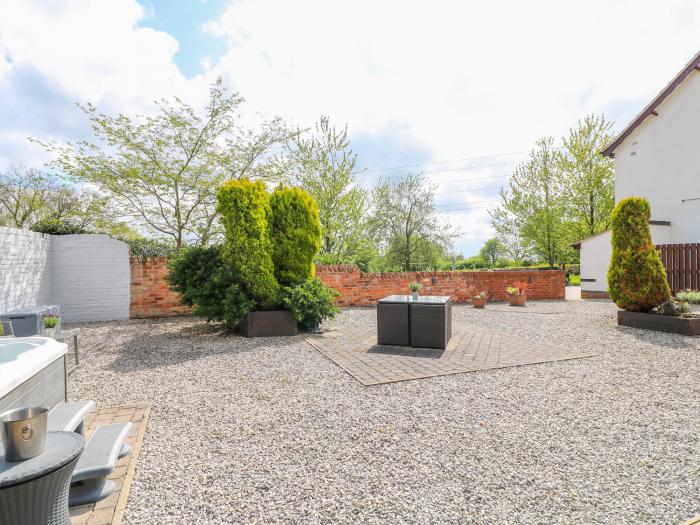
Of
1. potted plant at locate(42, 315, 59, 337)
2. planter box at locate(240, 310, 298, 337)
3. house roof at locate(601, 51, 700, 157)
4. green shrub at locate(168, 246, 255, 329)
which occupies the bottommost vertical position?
planter box at locate(240, 310, 298, 337)

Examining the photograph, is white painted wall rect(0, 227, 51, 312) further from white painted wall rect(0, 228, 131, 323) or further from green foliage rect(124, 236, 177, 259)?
green foliage rect(124, 236, 177, 259)

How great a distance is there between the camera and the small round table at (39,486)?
1.42 meters

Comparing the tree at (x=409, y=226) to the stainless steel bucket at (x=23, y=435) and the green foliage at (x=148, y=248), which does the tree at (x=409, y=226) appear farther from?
the stainless steel bucket at (x=23, y=435)

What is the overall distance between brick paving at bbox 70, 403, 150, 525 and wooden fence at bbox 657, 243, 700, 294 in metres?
13.6

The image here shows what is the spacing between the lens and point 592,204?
58.2 feet

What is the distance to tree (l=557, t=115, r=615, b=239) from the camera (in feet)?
57.6

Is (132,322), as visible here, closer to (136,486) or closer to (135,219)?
(135,219)

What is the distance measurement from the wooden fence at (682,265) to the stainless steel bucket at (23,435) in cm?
1403

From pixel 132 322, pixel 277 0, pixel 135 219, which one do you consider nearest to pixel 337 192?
pixel 135 219

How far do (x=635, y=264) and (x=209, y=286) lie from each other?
854cm

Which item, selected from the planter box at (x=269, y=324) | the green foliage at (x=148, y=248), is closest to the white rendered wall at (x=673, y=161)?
the planter box at (x=269, y=324)

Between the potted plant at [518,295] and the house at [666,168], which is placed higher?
the house at [666,168]

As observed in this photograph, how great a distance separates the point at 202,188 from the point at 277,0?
23.4 ft

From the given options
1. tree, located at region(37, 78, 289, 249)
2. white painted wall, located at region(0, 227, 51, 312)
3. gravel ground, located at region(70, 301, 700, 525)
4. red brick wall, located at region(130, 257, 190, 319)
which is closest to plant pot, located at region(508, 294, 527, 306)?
gravel ground, located at region(70, 301, 700, 525)
